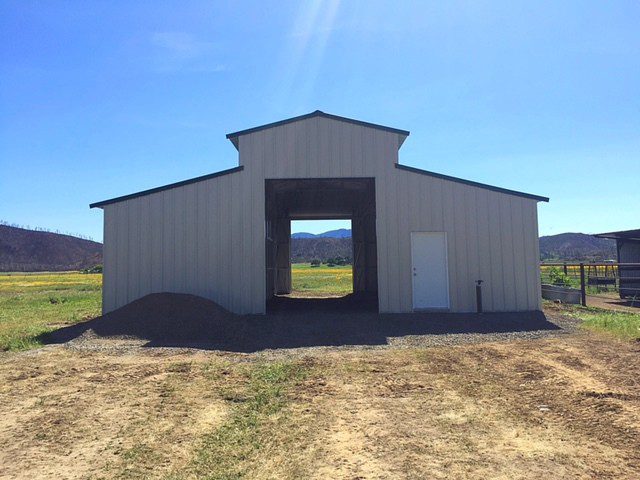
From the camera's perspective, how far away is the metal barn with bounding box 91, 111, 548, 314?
12.7 meters

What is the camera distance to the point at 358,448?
4.06m

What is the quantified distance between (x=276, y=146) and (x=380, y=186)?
3375 millimetres

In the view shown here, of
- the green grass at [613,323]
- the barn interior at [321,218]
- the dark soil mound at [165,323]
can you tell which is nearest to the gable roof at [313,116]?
the barn interior at [321,218]

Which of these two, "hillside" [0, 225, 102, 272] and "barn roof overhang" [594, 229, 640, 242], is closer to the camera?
"barn roof overhang" [594, 229, 640, 242]

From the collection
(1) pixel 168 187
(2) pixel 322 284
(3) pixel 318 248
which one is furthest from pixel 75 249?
(1) pixel 168 187

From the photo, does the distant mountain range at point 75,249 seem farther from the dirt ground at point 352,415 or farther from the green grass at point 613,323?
the dirt ground at point 352,415

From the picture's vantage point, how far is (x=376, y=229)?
12766 millimetres

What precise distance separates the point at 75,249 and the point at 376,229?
130 meters

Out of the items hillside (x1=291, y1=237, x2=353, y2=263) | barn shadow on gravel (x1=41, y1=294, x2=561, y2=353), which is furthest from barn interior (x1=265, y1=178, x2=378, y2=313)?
hillside (x1=291, y1=237, x2=353, y2=263)

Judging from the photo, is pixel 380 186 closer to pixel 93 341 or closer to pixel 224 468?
pixel 93 341

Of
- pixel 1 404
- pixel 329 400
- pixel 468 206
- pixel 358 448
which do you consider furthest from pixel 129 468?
pixel 468 206

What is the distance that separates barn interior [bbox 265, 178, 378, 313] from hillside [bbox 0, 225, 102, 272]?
96.5m

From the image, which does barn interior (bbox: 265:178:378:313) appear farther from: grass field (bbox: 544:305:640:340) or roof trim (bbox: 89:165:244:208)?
grass field (bbox: 544:305:640:340)

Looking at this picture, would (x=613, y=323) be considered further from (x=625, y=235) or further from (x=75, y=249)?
(x=75, y=249)
